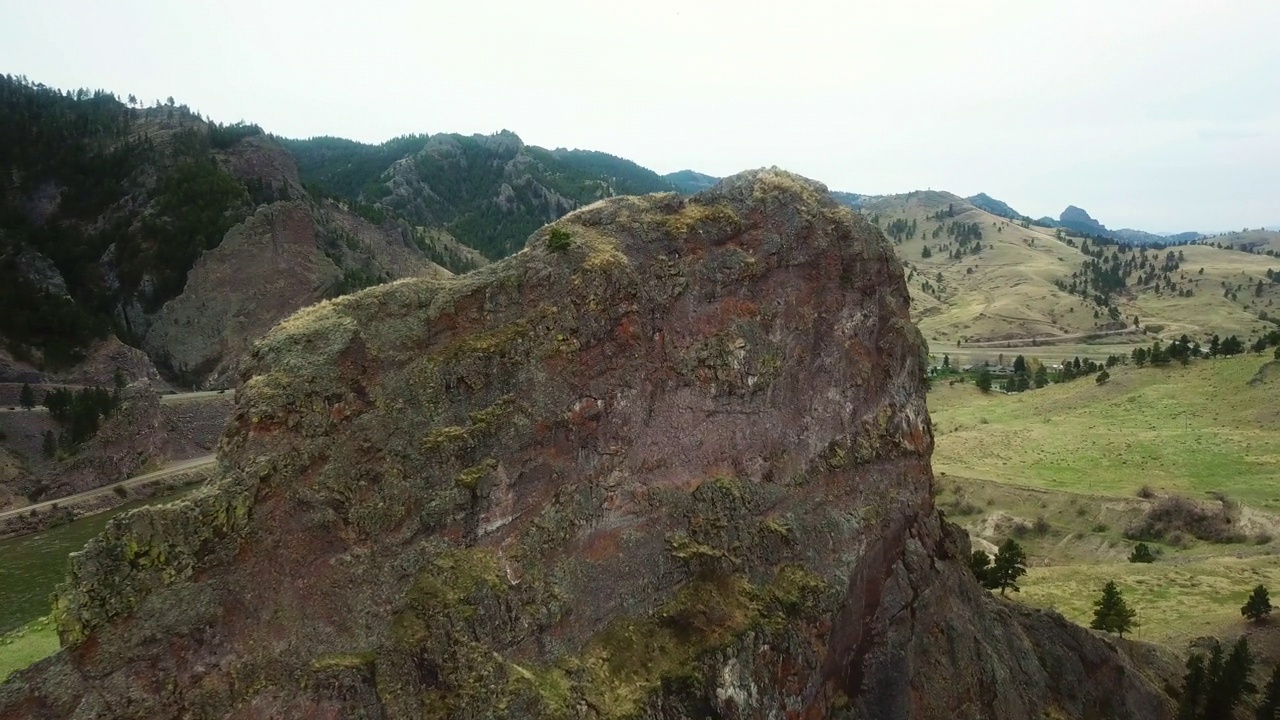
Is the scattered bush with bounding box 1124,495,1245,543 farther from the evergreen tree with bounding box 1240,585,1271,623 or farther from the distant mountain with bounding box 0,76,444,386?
the distant mountain with bounding box 0,76,444,386

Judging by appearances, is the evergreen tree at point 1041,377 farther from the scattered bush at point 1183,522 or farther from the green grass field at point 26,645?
the green grass field at point 26,645

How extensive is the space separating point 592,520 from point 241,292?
3519 inches

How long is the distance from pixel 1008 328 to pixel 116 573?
681ft

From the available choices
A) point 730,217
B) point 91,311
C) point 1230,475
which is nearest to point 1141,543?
point 1230,475

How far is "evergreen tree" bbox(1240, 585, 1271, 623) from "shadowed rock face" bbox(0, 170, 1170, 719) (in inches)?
760

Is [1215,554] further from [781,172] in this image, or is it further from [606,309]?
[606,309]

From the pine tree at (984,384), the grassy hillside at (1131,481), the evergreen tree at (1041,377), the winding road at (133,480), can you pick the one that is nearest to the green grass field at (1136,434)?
the grassy hillside at (1131,481)

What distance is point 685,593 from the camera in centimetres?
1639

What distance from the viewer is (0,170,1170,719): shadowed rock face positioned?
1284 cm

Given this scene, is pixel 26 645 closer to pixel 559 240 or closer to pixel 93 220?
pixel 559 240

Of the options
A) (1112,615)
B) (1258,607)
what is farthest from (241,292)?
(1258,607)

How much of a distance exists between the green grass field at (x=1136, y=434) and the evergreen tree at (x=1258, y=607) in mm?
30867

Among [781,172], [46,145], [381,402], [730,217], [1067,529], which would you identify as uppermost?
[46,145]

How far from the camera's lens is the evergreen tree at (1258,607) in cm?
3462
